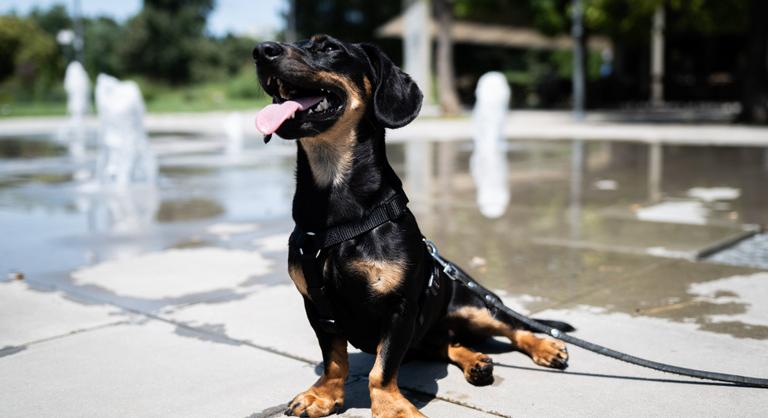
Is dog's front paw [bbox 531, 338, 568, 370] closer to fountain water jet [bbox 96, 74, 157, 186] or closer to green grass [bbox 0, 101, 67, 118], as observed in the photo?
fountain water jet [bbox 96, 74, 157, 186]

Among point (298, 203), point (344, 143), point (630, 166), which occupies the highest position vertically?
point (344, 143)

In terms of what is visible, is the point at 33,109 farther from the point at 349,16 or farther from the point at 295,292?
the point at 295,292

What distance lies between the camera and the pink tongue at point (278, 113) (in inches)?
114

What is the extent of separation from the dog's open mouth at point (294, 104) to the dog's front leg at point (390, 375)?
804 mm

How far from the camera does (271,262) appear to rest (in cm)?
608

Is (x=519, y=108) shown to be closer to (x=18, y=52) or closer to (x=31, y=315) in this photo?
(x=31, y=315)

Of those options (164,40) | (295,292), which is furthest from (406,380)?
(164,40)

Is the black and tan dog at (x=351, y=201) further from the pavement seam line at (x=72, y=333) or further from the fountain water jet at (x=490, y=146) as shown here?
the fountain water jet at (x=490, y=146)

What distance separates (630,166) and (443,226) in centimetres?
571

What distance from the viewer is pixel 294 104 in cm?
299

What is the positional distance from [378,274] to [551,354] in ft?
3.58

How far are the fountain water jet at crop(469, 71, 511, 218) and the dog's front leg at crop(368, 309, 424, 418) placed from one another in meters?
5.70

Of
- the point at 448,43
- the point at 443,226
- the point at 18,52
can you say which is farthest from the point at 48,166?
the point at 18,52

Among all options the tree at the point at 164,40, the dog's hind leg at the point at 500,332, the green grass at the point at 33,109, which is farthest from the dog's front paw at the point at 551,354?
the tree at the point at 164,40
